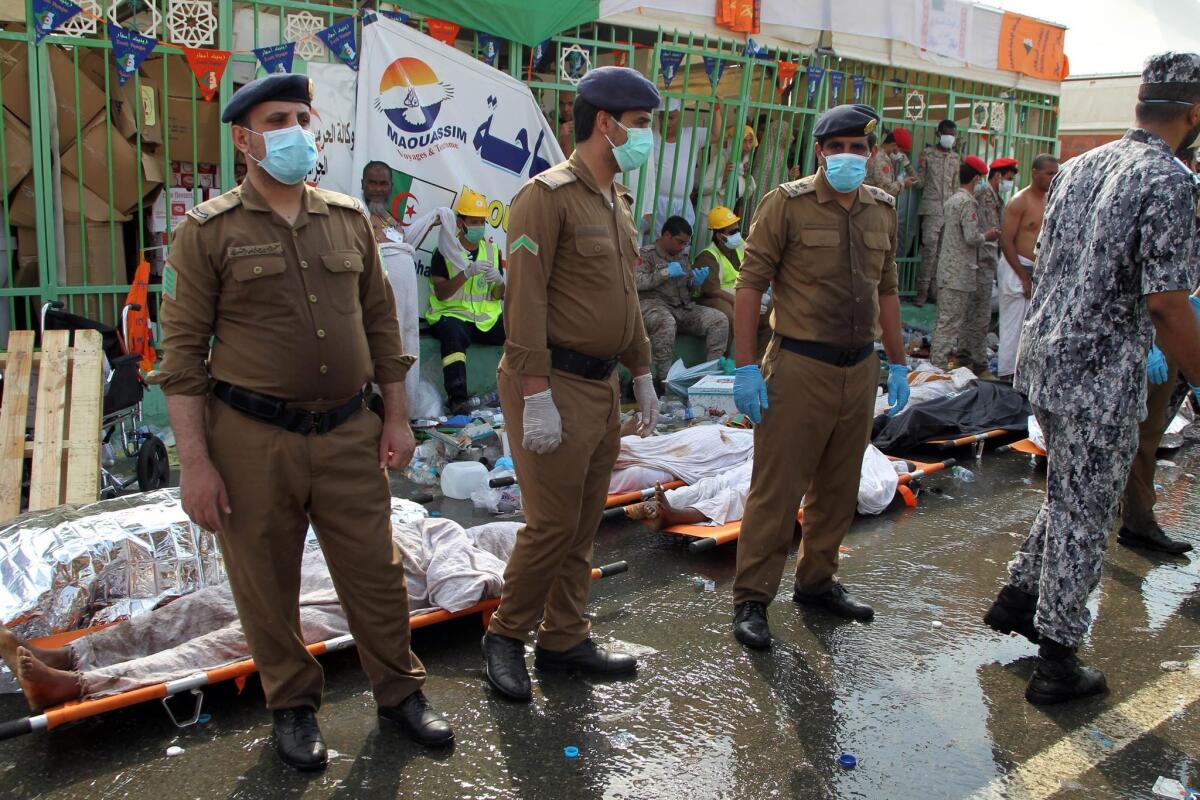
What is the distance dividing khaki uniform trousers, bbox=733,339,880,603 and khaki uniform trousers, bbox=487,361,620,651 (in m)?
0.72

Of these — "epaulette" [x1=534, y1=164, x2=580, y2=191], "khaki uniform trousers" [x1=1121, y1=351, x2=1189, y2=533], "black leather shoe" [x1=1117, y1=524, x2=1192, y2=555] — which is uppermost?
"epaulette" [x1=534, y1=164, x2=580, y2=191]

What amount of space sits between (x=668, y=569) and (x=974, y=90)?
1007 centimetres

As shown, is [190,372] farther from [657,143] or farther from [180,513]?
[657,143]

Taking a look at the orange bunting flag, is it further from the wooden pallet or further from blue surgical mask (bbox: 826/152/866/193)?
blue surgical mask (bbox: 826/152/866/193)

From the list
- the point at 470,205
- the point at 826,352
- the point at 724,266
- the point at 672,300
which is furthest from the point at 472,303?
the point at 826,352

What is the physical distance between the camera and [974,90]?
493 inches

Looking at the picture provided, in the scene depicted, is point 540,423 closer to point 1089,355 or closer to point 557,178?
point 557,178

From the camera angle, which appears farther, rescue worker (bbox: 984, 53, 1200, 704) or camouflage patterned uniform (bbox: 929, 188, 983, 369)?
camouflage patterned uniform (bbox: 929, 188, 983, 369)

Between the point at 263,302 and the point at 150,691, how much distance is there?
1276mm

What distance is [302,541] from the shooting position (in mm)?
3055

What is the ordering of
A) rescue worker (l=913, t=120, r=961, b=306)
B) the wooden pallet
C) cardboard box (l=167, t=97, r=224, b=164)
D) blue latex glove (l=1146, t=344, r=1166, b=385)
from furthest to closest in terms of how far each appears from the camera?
rescue worker (l=913, t=120, r=961, b=306), cardboard box (l=167, t=97, r=224, b=164), the wooden pallet, blue latex glove (l=1146, t=344, r=1166, b=385)

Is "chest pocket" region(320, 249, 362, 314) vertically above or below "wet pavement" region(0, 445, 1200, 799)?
above

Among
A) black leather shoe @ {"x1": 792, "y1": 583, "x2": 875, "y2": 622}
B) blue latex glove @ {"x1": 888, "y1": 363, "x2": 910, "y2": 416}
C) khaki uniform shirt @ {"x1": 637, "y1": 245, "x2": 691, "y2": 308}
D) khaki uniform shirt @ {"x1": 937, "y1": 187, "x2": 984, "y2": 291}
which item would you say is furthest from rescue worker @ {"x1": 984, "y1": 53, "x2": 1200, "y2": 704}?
khaki uniform shirt @ {"x1": 937, "y1": 187, "x2": 984, "y2": 291}

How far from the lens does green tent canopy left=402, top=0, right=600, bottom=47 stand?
25.0 feet
